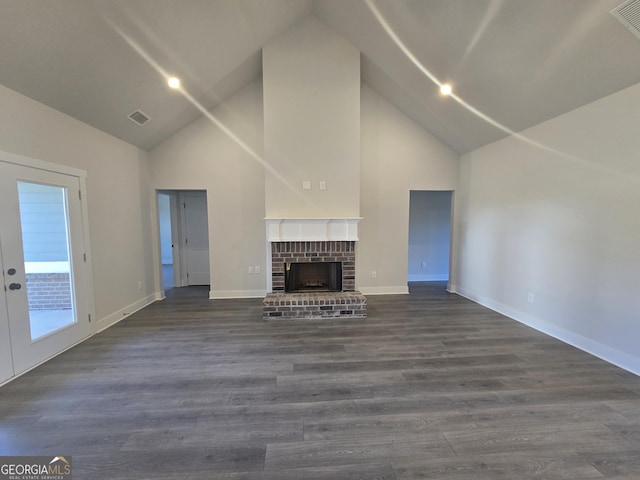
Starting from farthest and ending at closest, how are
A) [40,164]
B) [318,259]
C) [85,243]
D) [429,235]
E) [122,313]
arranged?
1. [429,235]
2. [318,259]
3. [122,313]
4. [85,243]
5. [40,164]

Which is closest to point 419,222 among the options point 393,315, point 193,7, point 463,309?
point 463,309

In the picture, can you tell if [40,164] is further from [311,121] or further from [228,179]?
[311,121]

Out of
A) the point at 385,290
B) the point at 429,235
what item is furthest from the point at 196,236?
the point at 429,235

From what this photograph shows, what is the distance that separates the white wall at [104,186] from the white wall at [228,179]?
50 cm

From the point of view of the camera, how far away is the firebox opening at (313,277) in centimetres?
445

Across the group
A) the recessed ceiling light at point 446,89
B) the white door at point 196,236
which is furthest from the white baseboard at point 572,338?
the white door at point 196,236

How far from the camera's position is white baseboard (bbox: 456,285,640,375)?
250 cm

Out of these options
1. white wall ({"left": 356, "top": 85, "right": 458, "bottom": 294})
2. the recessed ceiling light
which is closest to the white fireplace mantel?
white wall ({"left": 356, "top": 85, "right": 458, "bottom": 294})

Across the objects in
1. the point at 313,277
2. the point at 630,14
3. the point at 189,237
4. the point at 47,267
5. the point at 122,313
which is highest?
the point at 630,14

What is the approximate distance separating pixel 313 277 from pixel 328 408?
273 centimetres

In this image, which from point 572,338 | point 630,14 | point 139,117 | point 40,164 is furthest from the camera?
point 139,117

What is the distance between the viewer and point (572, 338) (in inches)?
118

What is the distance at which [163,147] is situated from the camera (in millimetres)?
4723

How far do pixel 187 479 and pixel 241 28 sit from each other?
4.57 meters
